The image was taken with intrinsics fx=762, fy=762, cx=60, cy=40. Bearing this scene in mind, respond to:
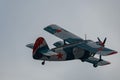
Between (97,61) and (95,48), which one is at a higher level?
(95,48)

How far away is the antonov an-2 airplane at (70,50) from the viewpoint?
111 metres

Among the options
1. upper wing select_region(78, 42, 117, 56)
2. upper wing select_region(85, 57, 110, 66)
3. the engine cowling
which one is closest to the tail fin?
upper wing select_region(78, 42, 117, 56)

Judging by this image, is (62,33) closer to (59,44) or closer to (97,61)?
(59,44)

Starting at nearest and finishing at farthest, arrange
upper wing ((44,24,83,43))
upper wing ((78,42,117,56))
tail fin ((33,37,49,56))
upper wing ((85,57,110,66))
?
tail fin ((33,37,49,56))
upper wing ((78,42,117,56))
upper wing ((85,57,110,66))
upper wing ((44,24,83,43))

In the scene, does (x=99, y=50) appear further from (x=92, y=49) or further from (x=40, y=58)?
(x=40, y=58)

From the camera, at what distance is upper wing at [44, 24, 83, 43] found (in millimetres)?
120506

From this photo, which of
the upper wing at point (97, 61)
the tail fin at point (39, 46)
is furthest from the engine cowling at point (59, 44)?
the tail fin at point (39, 46)

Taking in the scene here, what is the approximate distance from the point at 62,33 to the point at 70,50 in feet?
23.0

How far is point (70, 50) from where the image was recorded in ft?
383

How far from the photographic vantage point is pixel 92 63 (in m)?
118

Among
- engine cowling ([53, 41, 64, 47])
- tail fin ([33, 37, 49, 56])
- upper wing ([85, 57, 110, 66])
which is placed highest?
engine cowling ([53, 41, 64, 47])

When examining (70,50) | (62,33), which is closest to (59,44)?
(62,33)

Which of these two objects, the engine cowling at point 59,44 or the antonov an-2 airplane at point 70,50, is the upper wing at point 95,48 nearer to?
the antonov an-2 airplane at point 70,50

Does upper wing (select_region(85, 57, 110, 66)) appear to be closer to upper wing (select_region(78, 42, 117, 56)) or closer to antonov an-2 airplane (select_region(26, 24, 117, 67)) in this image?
antonov an-2 airplane (select_region(26, 24, 117, 67))
